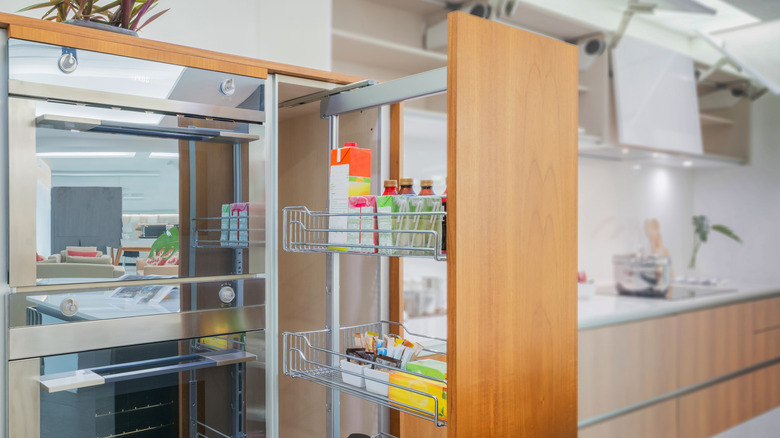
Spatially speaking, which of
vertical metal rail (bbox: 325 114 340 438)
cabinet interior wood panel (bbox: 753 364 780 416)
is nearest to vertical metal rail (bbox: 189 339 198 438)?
vertical metal rail (bbox: 325 114 340 438)

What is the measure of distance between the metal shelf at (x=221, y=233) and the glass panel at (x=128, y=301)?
9 cm

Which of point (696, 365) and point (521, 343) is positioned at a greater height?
point (521, 343)

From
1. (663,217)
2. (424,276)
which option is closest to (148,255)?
(424,276)

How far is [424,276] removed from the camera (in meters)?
3.27

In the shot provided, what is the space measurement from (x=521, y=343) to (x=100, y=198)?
0.92 meters

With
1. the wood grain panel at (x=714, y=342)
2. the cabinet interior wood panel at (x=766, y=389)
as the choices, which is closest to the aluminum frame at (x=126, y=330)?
the wood grain panel at (x=714, y=342)

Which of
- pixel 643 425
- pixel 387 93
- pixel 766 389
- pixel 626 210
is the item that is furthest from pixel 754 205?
pixel 387 93

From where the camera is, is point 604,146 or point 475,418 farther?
point 604,146

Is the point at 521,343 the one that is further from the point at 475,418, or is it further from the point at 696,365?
the point at 696,365

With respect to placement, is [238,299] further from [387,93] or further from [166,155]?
[387,93]

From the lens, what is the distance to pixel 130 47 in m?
1.30

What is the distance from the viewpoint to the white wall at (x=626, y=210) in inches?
161

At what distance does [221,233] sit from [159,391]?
0.39 m

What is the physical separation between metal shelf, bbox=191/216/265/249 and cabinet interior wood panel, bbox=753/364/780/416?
3.84 m
